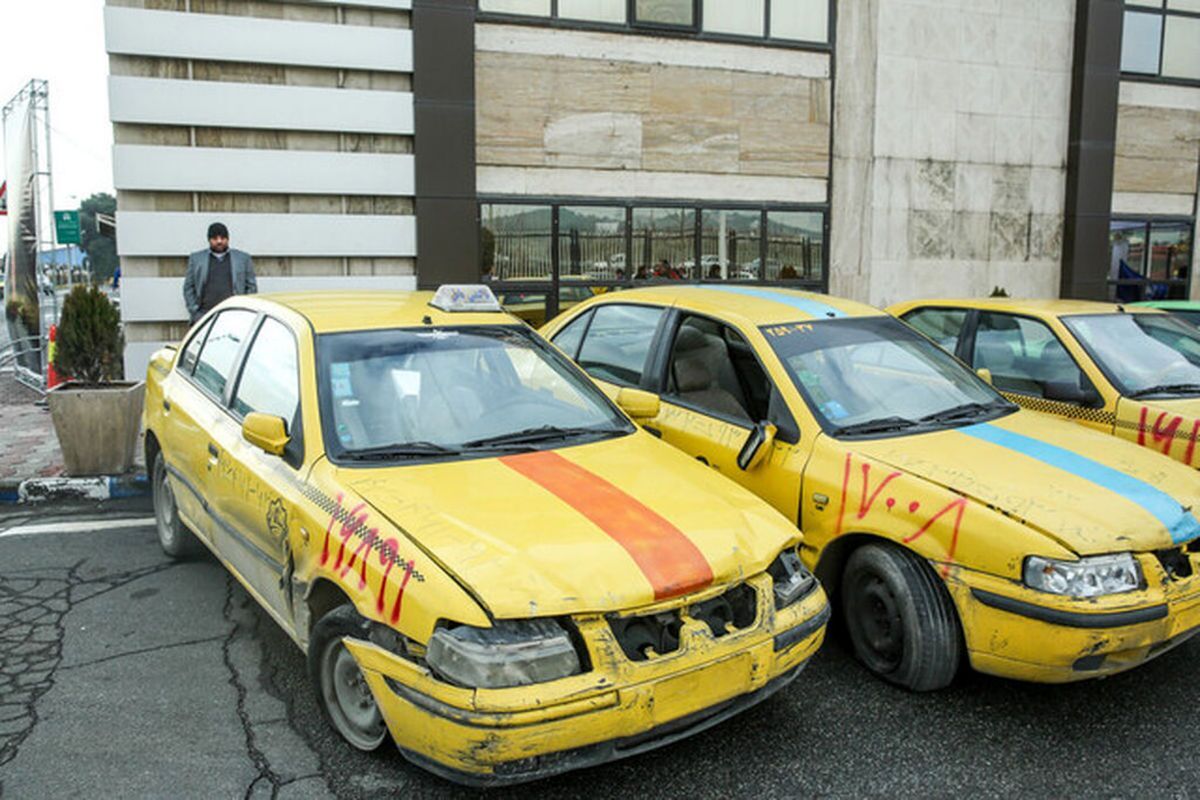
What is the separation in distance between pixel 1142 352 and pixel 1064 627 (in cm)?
326

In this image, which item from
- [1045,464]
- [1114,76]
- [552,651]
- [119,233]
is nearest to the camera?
[552,651]

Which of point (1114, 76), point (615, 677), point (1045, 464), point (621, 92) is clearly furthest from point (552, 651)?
point (1114, 76)

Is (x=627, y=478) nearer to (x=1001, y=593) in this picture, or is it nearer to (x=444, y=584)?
(x=444, y=584)

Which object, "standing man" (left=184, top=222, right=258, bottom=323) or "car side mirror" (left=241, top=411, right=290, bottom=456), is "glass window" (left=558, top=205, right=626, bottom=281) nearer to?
"standing man" (left=184, top=222, right=258, bottom=323)

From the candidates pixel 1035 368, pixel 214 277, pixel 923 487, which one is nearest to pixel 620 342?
pixel 923 487

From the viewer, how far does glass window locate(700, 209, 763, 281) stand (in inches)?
480

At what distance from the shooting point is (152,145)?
997 cm

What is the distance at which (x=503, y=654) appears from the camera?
2.68 m

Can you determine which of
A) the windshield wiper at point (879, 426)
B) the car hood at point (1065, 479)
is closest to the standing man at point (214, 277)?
the windshield wiper at point (879, 426)

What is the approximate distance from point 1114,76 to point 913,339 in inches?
448

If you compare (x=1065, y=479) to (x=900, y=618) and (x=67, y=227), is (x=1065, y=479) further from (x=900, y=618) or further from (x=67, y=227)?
(x=67, y=227)

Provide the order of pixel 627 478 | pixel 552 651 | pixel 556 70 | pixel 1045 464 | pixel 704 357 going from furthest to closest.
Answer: pixel 556 70
pixel 704 357
pixel 1045 464
pixel 627 478
pixel 552 651

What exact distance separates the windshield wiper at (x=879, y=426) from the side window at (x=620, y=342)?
4.45ft

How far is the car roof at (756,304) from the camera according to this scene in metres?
4.87
